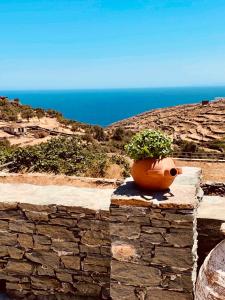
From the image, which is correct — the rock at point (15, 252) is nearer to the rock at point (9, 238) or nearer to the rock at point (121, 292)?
the rock at point (9, 238)

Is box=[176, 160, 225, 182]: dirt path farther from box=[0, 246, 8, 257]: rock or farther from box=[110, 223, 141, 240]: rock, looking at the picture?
box=[110, 223, 141, 240]: rock

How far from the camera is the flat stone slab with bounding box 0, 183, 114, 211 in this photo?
14.4 feet

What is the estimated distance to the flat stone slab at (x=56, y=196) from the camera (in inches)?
172

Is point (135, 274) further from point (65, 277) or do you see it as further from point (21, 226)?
point (21, 226)

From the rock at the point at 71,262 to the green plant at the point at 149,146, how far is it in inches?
A: 57.3

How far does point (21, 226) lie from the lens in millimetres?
4543

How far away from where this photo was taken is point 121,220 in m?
3.87

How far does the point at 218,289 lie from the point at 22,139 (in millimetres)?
20516

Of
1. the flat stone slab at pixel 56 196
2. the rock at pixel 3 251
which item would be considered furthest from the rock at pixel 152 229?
the rock at pixel 3 251

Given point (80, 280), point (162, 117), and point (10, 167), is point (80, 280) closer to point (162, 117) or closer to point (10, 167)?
point (10, 167)

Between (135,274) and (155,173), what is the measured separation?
3.55ft

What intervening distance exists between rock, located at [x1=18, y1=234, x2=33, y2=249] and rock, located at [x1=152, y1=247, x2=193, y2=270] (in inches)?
62.6

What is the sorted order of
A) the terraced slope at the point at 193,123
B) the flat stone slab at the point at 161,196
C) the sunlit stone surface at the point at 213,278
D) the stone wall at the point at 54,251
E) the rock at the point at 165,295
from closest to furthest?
the sunlit stone surface at the point at 213,278 → the flat stone slab at the point at 161,196 → the rock at the point at 165,295 → the stone wall at the point at 54,251 → the terraced slope at the point at 193,123

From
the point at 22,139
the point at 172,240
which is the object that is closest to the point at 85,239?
the point at 172,240
